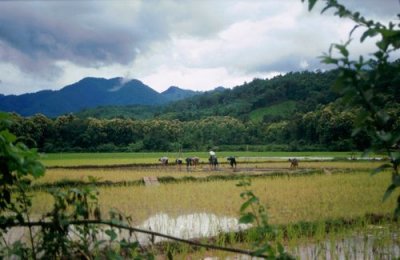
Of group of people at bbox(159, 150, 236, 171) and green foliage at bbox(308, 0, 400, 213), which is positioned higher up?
green foliage at bbox(308, 0, 400, 213)

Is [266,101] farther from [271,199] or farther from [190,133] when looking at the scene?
[271,199]

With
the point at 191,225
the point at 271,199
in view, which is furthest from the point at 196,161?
the point at 191,225

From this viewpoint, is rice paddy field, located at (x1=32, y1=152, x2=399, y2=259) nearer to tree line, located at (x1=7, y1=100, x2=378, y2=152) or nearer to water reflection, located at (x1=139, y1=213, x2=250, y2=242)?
water reflection, located at (x1=139, y1=213, x2=250, y2=242)

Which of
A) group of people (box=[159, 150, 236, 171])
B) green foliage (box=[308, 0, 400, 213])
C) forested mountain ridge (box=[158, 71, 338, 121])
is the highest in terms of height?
forested mountain ridge (box=[158, 71, 338, 121])

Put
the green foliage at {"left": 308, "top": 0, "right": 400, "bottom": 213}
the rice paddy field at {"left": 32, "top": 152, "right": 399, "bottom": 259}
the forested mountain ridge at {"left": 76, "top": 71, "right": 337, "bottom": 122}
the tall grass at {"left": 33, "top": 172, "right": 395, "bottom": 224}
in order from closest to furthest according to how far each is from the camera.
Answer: the green foliage at {"left": 308, "top": 0, "right": 400, "bottom": 213}, the rice paddy field at {"left": 32, "top": 152, "right": 399, "bottom": 259}, the tall grass at {"left": 33, "top": 172, "right": 395, "bottom": 224}, the forested mountain ridge at {"left": 76, "top": 71, "right": 337, "bottom": 122}

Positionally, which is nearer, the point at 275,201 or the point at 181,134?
the point at 275,201

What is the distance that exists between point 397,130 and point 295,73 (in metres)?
126

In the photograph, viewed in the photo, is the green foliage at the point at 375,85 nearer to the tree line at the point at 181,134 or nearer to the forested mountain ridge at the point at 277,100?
the tree line at the point at 181,134

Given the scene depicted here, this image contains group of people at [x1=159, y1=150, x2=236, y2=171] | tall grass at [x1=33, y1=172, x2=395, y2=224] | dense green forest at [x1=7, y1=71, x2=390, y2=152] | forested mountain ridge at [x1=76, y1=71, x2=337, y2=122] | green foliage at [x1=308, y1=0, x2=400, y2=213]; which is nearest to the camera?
green foliage at [x1=308, y1=0, x2=400, y2=213]

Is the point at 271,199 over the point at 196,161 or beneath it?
beneath

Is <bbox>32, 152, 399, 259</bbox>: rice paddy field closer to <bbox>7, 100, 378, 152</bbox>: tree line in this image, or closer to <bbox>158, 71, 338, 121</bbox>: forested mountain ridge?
<bbox>7, 100, 378, 152</bbox>: tree line

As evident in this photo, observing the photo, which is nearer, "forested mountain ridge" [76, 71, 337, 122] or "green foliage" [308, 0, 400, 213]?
"green foliage" [308, 0, 400, 213]

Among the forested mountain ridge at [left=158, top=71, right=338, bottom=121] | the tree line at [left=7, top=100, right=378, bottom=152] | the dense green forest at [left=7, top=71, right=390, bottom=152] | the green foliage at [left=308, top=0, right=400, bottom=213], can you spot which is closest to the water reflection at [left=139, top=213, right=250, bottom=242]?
the green foliage at [left=308, top=0, right=400, bottom=213]

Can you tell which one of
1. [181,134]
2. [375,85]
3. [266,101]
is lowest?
[375,85]
